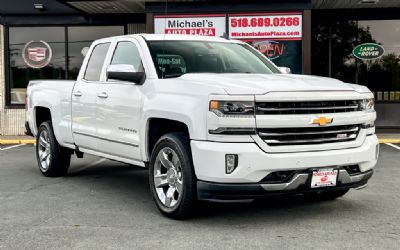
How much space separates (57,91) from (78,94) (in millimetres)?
792

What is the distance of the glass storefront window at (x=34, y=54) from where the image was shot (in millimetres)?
15656

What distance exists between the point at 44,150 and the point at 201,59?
333 centimetres

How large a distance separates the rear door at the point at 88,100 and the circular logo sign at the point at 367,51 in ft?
31.9

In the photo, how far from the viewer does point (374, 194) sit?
665 cm

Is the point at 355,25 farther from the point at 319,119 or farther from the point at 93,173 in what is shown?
the point at 319,119

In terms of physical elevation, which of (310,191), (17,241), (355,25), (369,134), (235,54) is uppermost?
(355,25)

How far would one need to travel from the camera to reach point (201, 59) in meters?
6.30

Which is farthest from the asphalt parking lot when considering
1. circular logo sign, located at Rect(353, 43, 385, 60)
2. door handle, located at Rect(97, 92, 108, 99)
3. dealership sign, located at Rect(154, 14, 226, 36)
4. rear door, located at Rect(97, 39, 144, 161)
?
circular logo sign, located at Rect(353, 43, 385, 60)

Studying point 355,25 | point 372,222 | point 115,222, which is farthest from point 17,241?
point 355,25

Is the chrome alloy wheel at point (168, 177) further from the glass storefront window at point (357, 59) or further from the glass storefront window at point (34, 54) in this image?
the glass storefront window at point (34, 54)

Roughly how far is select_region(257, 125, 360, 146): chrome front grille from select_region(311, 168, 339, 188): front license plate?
26 centimetres

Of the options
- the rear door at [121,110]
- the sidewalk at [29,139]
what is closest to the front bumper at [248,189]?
the rear door at [121,110]

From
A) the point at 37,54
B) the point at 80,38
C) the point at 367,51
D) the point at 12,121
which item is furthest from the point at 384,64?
the point at 12,121

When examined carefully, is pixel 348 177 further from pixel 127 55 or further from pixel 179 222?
pixel 127 55
